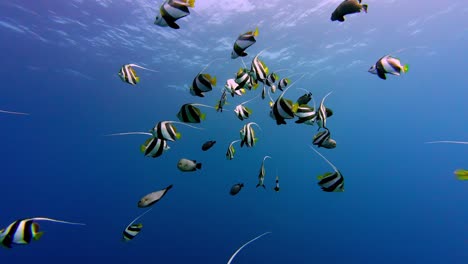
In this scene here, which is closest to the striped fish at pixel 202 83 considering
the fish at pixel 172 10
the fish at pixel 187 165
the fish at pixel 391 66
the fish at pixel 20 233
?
the fish at pixel 172 10

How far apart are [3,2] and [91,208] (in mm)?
47915

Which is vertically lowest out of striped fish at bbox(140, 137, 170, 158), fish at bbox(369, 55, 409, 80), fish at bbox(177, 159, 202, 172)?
fish at bbox(177, 159, 202, 172)

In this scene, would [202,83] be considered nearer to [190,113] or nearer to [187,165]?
[190,113]

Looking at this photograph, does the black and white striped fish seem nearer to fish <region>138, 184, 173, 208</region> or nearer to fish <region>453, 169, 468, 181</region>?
fish <region>138, 184, 173, 208</region>

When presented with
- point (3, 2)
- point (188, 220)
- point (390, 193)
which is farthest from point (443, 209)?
point (3, 2)

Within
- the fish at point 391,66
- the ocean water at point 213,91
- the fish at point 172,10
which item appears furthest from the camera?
the ocean water at point 213,91

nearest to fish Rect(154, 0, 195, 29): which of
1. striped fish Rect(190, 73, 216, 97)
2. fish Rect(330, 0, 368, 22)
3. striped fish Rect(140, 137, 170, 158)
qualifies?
striped fish Rect(190, 73, 216, 97)

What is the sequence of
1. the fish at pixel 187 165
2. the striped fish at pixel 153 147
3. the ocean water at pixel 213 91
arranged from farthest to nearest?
1. the ocean water at pixel 213 91
2. the fish at pixel 187 165
3. the striped fish at pixel 153 147

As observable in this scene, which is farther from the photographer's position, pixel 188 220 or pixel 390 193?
pixel 390 193

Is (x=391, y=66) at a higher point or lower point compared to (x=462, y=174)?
higher

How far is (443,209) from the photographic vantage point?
70.4 metres

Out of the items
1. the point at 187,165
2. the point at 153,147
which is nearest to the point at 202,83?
the point at 153,147

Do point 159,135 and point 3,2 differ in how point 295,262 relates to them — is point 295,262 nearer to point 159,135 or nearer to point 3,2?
point 159,135

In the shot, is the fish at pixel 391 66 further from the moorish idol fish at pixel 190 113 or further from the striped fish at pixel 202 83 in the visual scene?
the moorish idol fish at pixel 190 113
